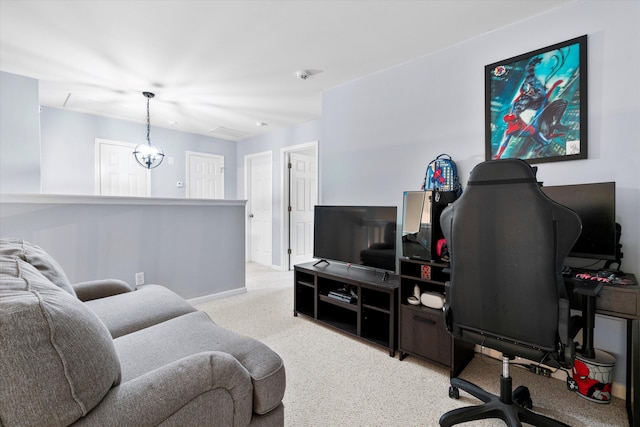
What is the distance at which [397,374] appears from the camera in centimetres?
211

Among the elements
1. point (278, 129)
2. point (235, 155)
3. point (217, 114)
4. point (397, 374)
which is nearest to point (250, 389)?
point (397, 374)

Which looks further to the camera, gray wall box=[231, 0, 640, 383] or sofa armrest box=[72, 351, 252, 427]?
gray wall box=[231, 0, 640, 383]

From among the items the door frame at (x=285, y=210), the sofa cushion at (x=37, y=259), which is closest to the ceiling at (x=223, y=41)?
the door frame at (x=285, y=210)

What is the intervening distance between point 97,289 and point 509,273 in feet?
8.14

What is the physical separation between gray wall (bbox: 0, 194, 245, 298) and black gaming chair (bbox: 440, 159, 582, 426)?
9.51ft

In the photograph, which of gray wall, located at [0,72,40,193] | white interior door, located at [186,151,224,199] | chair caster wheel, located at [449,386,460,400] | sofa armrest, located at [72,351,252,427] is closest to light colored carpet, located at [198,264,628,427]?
chair caster wheel, located at [449,386,460,400]

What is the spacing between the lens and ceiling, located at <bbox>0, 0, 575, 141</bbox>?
214 centimetres

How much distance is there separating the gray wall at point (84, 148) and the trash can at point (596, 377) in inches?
227

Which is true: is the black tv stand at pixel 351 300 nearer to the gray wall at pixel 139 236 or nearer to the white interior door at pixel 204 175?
the gray wall at pixel 139 236

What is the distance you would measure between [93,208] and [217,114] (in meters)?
2.30

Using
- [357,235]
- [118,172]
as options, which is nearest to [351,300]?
[357,235]

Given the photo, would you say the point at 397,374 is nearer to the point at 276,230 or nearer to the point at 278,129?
the point at 276,230

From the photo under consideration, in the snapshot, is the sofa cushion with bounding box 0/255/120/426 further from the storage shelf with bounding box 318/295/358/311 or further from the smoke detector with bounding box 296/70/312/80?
the smoke detector with bounding box 296/70/312/80

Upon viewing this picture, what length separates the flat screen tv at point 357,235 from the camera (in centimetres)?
266
